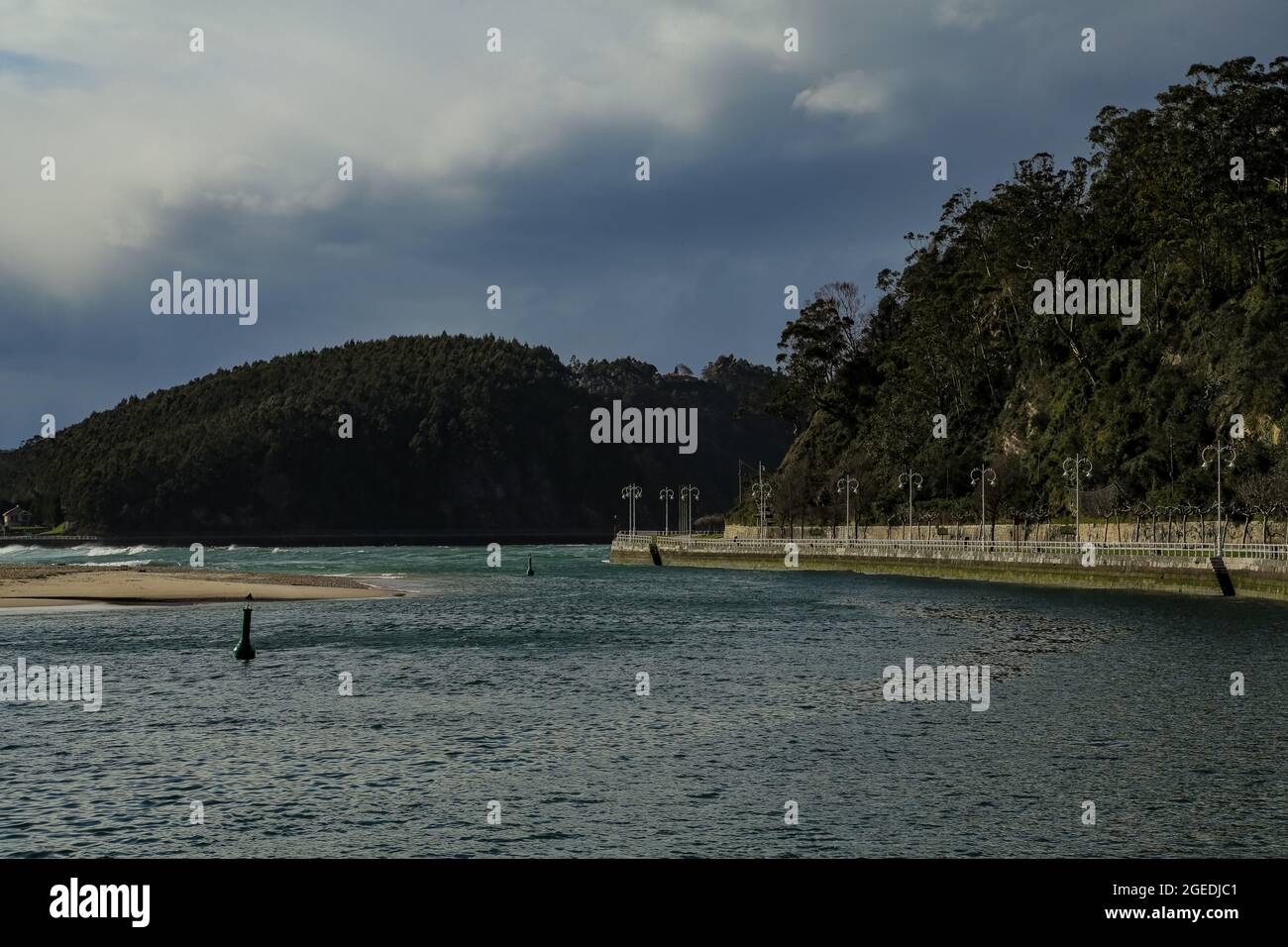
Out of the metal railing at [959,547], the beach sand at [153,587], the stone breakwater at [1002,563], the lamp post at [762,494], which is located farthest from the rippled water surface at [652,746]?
the lamp post at [762,494]

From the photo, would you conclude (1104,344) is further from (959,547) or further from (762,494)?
(762,494)

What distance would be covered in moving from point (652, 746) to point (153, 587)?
219ft

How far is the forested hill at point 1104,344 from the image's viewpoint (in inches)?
3669

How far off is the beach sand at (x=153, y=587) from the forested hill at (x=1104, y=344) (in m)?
58.8

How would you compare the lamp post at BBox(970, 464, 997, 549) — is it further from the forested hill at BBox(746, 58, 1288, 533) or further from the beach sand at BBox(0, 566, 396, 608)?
the beach sand at BBox(0, 566, 396, 608)

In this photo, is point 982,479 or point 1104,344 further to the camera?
point 1104,344

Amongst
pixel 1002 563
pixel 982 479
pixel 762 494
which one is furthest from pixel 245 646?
pixel 762 494

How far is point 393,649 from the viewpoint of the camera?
46500 mm

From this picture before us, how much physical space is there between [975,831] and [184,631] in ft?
139

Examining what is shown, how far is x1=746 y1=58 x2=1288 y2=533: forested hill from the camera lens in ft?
306

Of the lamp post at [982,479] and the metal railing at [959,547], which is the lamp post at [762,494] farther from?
the lamp post at [982,479]

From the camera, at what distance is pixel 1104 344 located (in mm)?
114812
